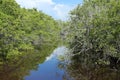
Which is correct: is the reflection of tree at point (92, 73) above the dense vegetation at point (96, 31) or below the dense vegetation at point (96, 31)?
below

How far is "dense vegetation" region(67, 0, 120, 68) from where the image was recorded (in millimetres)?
28344

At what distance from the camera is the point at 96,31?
29.6 meters

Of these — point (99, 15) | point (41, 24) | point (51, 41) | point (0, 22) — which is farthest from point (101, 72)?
point (51, 41)

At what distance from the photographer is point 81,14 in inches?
1309

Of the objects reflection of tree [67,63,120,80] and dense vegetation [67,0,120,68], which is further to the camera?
dense vegetation [67,0,120,68]

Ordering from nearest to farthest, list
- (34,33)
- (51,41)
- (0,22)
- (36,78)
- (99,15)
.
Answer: (36,78), (99,15), (0,22), (34,33), (51,41)

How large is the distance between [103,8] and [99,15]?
1.65 m

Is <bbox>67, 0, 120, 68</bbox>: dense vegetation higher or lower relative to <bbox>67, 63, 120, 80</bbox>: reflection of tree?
higher

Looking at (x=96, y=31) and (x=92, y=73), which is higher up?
(x=96, y=31)

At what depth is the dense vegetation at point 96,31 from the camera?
2834cm

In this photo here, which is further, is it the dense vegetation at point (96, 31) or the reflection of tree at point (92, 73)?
the dense vegetation at point (96, 31)

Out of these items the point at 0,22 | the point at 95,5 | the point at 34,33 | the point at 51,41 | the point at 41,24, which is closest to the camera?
the point at 95,5

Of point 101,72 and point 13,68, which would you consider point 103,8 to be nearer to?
point 101,72

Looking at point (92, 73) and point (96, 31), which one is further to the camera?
point (96, 31)
